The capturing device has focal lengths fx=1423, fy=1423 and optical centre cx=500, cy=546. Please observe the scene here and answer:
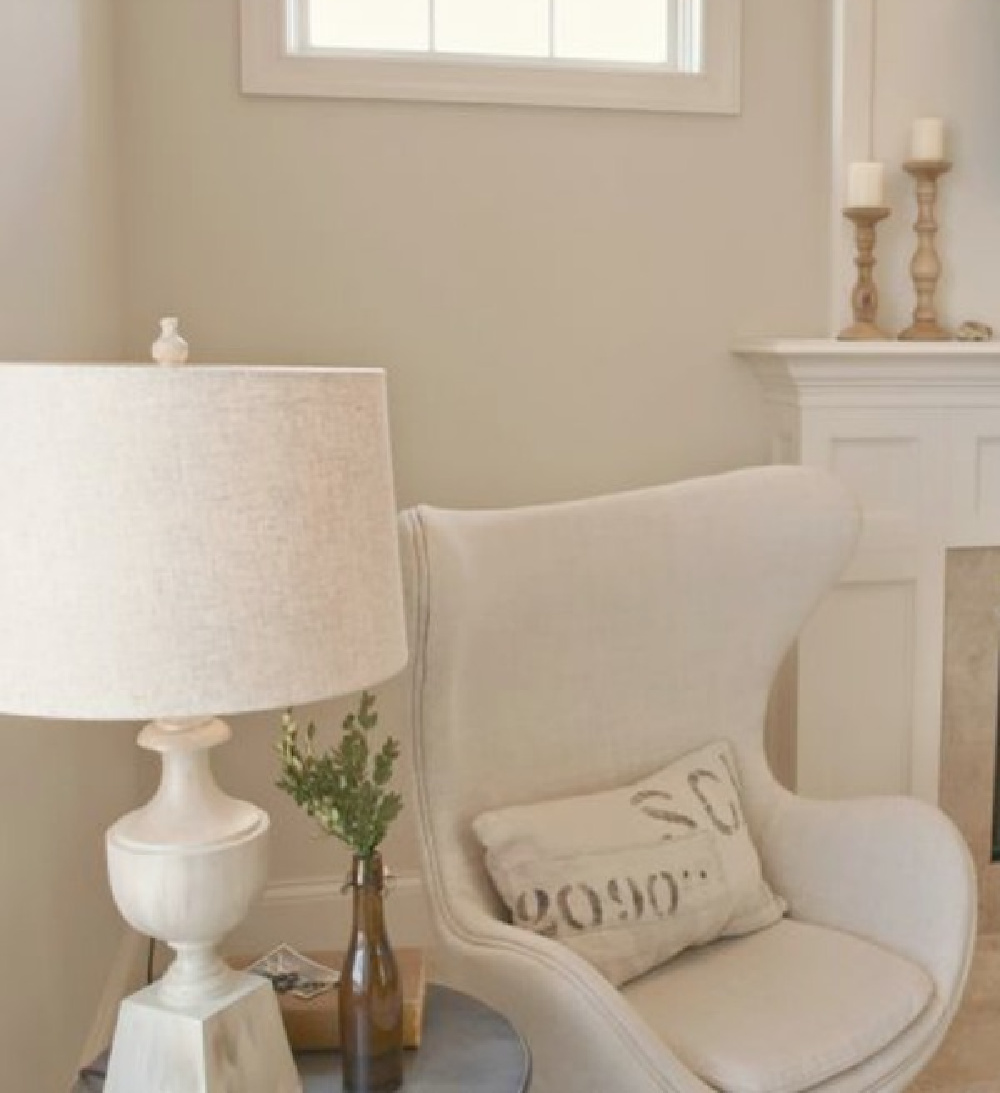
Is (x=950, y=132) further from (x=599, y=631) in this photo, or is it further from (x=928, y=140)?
(x=599, y=631)

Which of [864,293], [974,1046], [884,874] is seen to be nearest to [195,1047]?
[884,874]

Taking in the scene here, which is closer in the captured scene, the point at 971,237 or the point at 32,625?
the point at 32,625

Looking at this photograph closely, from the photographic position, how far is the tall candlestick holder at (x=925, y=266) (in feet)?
9.53

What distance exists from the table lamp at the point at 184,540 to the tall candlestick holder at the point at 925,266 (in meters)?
1.94

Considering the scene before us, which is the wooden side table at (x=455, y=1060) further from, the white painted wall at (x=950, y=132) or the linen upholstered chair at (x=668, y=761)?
the white painted wall at (x=950, y=132)

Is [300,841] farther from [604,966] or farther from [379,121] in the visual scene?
[379,121]

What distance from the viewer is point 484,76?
9.26ft

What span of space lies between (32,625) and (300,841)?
6.16 feet

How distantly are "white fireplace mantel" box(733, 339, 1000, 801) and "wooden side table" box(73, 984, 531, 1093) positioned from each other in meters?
1.47

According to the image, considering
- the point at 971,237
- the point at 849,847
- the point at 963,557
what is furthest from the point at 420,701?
the point at 971,237

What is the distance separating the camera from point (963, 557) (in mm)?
3012

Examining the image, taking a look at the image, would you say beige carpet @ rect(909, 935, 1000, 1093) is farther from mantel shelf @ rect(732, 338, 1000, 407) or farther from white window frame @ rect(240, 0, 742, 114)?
white window frame @ rect(240, 0, 742, 114)

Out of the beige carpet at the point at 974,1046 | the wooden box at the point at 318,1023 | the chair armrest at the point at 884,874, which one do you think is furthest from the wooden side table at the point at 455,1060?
the beige carpet at the point at 974,1046

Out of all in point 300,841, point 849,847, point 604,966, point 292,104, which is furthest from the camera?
point 300,841
